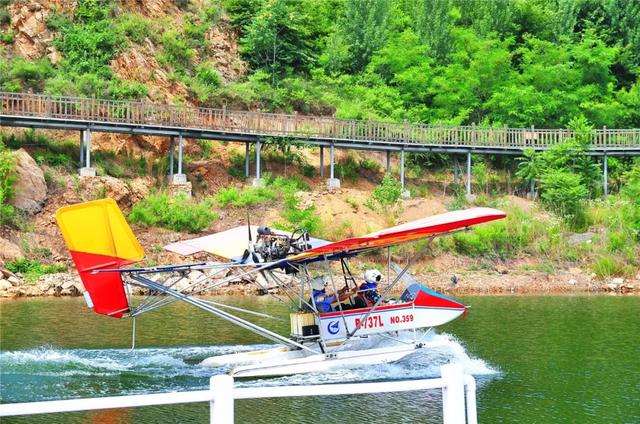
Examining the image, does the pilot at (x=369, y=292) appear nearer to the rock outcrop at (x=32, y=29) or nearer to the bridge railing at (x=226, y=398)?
the bridge railing at (x=226, y=398)

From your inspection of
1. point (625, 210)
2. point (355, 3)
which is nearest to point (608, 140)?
point (625, 210)

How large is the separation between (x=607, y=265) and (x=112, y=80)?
22.2 meters

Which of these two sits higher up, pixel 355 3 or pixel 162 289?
pixel 355 3

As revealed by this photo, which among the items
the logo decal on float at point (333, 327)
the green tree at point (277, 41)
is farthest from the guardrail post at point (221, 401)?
the green tree at point (277, 41)

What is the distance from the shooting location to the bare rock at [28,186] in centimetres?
3131

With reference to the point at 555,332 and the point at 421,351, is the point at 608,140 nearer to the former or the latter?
the point at 555,332

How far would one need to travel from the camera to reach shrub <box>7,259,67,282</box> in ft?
94.0

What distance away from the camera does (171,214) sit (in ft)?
110

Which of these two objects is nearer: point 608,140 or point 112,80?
point 112,80

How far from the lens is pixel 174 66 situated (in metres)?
44.2

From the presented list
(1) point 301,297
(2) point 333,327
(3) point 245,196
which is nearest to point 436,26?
(3) point 245,196

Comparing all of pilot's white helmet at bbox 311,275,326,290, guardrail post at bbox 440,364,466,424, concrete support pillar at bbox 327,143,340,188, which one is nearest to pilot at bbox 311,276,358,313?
pilot's white helmet at bbox 311,275,326,290

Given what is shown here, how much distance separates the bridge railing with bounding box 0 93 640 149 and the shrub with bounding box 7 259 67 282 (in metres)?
6.61

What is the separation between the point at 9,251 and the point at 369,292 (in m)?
16.7
